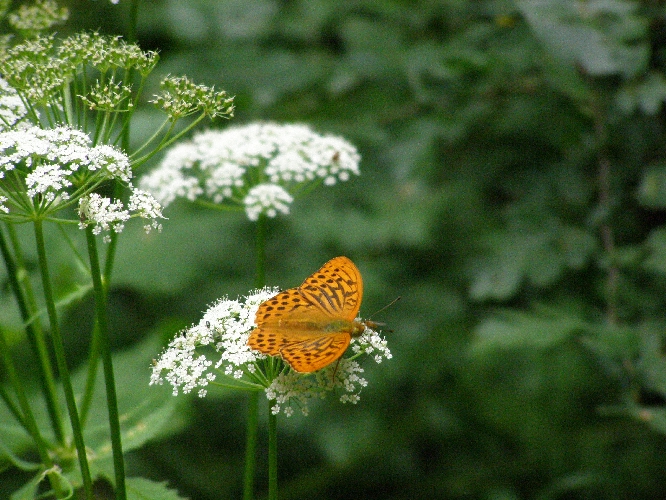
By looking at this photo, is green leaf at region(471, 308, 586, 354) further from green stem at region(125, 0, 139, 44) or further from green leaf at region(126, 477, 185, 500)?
green stem at region(125, 0, 139, 44)

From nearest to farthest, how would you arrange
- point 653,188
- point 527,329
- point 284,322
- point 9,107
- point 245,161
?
point 284,322 → point 9,107 → point 245,161 → point 527,329 → point 653,188

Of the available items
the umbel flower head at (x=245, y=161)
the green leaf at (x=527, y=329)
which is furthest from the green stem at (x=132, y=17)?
the green leaf at (x=527, y=329)

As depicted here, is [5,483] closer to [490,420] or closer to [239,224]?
[239,224]

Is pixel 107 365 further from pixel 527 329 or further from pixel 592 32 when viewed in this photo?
pixel 592 32

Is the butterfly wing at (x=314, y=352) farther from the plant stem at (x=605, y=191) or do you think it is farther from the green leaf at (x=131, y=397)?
the plant stem at (x=605, y=191)

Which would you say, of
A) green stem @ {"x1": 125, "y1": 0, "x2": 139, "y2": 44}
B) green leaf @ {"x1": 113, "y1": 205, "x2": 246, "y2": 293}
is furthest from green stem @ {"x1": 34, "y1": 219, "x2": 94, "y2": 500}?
green leaf @ {"x1": 113, "y1": 205, "x2": 246, "y2": 293}

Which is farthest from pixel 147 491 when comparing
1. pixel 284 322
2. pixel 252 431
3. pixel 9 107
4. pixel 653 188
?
pixel 653 188

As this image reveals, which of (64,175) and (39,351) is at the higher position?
(64,175)
